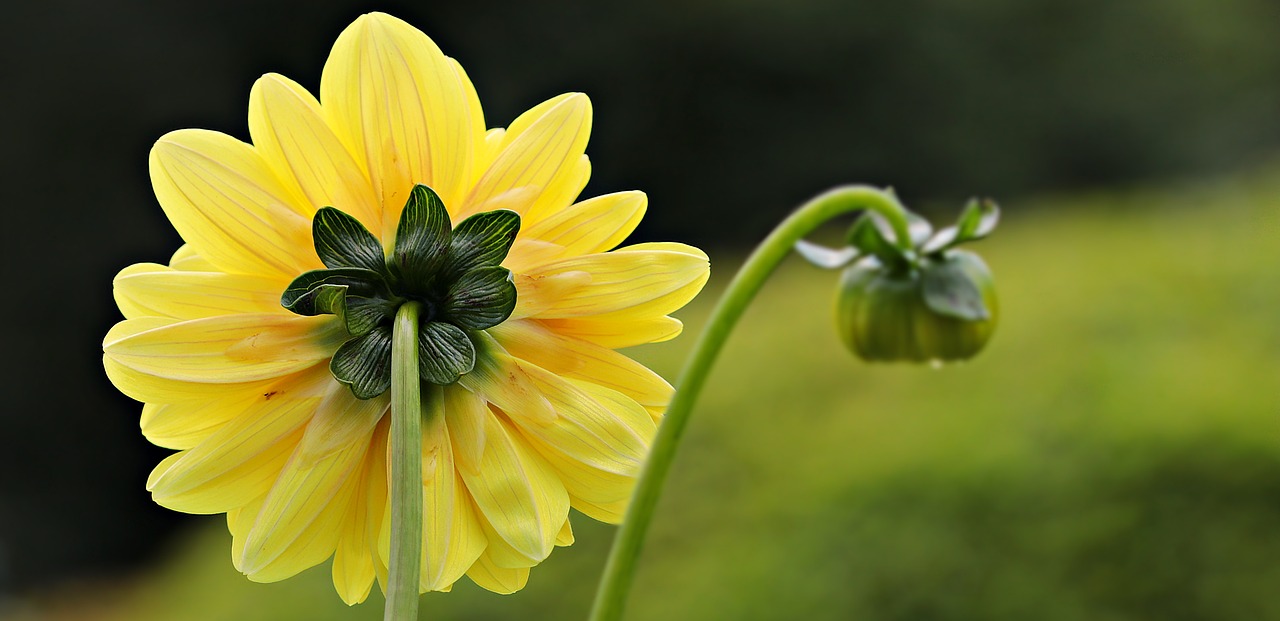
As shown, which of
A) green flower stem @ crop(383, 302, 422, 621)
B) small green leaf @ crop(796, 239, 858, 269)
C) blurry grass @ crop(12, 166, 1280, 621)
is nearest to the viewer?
green flower stem @ crop(383, 302, 422, 621)

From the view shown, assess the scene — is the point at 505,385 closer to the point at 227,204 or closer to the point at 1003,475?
the point at 227,204

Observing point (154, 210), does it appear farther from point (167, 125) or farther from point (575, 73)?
point (575, 73)

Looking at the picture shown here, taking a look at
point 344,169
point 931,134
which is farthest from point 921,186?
point 344,169

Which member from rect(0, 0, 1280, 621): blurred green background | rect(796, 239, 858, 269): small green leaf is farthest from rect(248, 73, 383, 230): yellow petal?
rect(0, 0, 1280, 621): blurred green background

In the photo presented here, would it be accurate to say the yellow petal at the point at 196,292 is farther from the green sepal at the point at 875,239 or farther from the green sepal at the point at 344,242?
the green sepal at the point at 875,239

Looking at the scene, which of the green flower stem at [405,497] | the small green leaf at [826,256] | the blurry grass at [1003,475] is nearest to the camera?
the green flower stem at [405,497]

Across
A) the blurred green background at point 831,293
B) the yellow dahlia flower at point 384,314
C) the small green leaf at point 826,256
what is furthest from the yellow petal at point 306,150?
the blurred green background at point 831,293

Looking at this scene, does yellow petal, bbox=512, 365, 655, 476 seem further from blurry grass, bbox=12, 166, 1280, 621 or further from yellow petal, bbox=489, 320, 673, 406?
blurry grass, bbox=12, 166, 1280, 621
